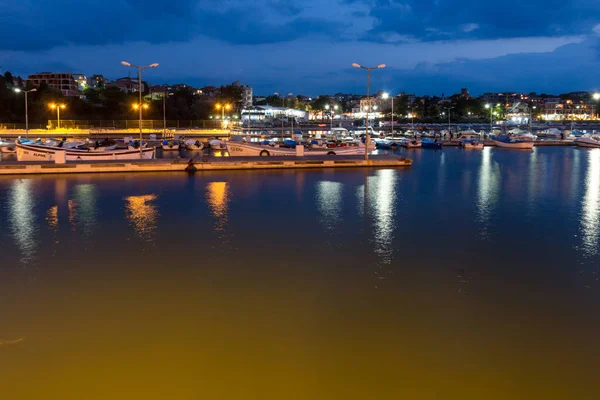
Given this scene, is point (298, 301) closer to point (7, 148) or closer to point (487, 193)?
point (487, 193)

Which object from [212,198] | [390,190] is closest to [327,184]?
[390,190]

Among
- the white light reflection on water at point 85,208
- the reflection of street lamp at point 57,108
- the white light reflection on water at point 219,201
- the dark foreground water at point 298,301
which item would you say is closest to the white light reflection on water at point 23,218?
the dark foreground water at point 298,301

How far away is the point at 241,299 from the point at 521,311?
4381 millimetres

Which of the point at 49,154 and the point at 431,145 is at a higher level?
the point at 431,145

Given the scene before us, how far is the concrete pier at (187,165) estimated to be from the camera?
88.1 feet

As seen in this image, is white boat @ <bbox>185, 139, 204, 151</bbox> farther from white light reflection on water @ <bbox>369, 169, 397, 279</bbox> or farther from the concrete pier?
white light reflection on water @ <bbox>369, 169, 397, 279</bbox>

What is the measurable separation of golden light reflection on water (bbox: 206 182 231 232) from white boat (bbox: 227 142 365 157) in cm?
1448

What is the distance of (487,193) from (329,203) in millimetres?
7041

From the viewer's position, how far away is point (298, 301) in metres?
8.70

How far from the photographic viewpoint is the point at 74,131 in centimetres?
5834

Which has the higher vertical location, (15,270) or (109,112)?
(109,112)

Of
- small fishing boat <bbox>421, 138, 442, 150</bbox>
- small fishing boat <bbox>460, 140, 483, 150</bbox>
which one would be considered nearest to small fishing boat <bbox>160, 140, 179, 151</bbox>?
small fishing boat <bbox>421, 138, 442, 150</bbox>

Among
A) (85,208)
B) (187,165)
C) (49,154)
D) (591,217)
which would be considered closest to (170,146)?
(49,154)

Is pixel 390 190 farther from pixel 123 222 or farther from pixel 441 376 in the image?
pixel 441 376
